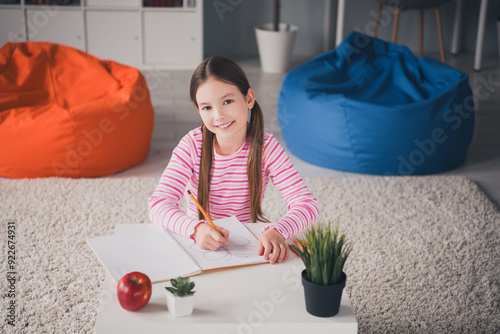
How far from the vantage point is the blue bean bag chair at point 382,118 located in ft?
9.71

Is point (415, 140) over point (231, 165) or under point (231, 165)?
under

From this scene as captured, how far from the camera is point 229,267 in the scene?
4.38 feet

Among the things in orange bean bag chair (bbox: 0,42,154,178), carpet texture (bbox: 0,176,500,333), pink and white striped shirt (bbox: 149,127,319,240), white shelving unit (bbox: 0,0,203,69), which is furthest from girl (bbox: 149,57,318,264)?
white shelving unit (bbox: 0,0,203,69)

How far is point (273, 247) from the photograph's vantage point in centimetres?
138

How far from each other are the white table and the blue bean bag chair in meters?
1.78

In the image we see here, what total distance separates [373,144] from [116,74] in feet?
4.86

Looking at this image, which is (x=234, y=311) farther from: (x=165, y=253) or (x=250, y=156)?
(x=250, y=156)

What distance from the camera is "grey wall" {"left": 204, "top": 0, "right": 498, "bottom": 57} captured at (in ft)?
17.1

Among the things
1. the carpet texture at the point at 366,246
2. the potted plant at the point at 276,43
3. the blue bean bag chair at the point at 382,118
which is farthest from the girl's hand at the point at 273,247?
the potted plant at the point at 276,43

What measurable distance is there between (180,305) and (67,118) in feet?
6.20

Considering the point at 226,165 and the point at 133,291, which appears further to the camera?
the point at 226,165

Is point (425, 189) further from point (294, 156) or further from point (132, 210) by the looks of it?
A: point (132, 210)

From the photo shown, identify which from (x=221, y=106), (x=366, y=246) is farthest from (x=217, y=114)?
(x=366, y=246)

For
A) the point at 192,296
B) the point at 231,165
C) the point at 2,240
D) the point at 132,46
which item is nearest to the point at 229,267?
the point at 192,296
